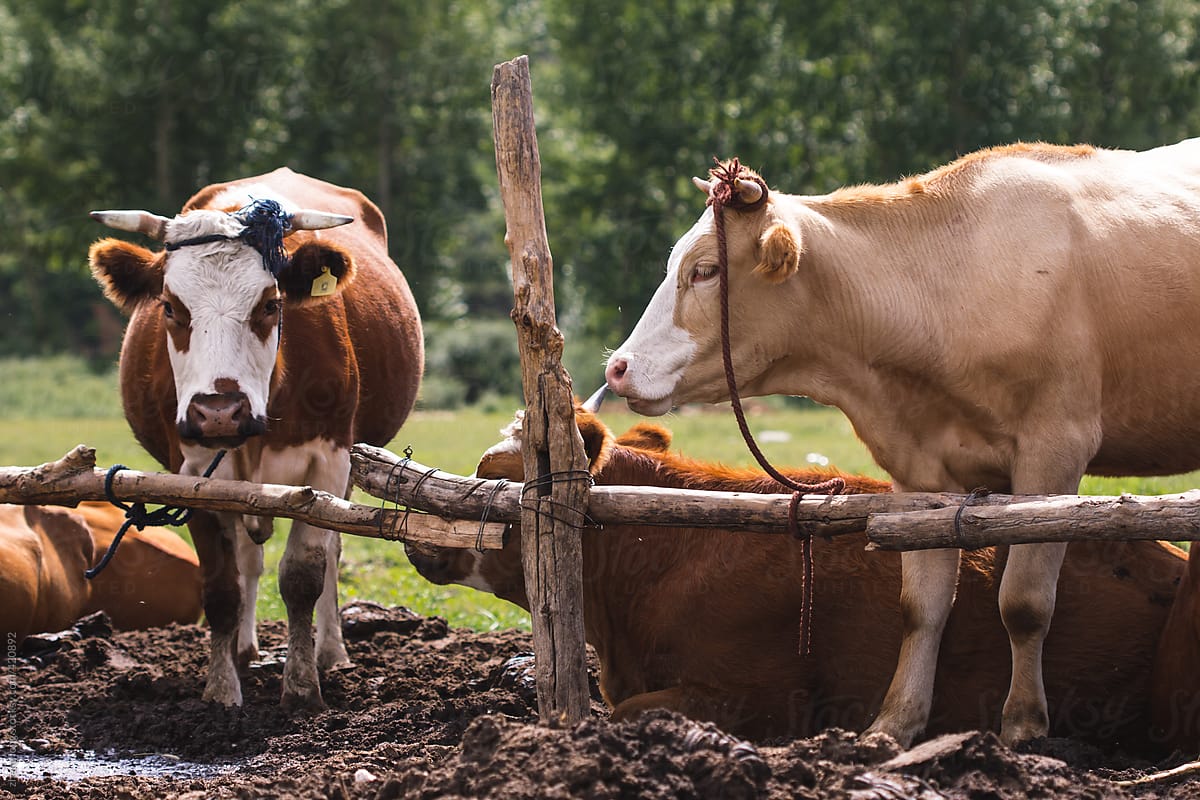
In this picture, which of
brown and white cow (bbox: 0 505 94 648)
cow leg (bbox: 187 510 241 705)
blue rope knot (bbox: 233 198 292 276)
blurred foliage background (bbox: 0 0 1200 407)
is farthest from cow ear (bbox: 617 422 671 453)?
blurred foliage background (bbox: 0 0 1200 407)

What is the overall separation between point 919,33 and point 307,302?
32.5 m

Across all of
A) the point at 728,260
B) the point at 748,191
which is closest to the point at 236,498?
the point at 728,260

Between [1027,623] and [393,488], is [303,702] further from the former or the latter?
[1027,623]

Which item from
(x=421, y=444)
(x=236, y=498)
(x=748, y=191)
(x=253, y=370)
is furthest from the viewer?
(x=421, y=444)

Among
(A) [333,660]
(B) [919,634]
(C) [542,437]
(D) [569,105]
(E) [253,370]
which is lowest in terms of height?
(A) [333,660]

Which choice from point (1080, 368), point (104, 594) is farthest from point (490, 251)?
point (1080, 368)

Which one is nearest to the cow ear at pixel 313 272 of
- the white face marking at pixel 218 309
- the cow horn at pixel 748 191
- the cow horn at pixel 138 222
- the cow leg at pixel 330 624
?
the white face marking at pixel 218 309

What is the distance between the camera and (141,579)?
26.2ft

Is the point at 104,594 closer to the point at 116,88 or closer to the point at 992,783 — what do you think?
the point at 992,783

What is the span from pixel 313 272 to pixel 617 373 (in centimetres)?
211

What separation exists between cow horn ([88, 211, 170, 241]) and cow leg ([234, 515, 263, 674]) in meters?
1.63

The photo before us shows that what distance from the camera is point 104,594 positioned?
25.7 feet

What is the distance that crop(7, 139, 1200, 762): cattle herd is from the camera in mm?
5070

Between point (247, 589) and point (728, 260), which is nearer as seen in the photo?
point (728, 260)
